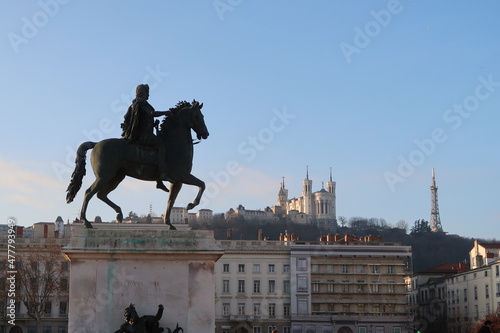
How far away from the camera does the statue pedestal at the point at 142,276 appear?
1571 cm

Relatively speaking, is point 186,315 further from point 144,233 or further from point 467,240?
point 467,240

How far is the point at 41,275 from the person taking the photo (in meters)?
78.3

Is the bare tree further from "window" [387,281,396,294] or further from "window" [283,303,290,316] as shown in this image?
"window" [387,281,396,294]

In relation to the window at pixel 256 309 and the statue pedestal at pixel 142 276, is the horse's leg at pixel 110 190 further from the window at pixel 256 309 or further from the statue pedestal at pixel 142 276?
the window at pixel 256 309

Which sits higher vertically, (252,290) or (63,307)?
(252,290)

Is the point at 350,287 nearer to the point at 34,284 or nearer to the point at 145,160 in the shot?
the point at 34,284

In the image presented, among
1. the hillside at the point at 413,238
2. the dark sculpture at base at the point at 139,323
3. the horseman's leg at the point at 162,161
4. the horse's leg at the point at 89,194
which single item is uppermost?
the hillside at the point at 413,238

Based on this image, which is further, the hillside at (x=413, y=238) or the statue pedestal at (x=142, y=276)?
the hillside at (x=413, y=238)

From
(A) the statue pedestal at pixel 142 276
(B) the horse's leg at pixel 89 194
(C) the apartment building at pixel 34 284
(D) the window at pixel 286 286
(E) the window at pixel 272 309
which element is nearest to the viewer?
(A) the statue pedestal at pixel 142 276

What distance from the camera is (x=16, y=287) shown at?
263ft

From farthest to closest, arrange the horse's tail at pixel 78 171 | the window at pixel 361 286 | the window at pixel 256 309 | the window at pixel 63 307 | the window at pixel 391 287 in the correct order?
the window at pixel 391 287 → the window at pixel 361 286 → the window at pixel 256 309 → the window at pixel 63 307 → the horse's tail at pixel 78 171

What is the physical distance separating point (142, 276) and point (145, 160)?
2.32 metres

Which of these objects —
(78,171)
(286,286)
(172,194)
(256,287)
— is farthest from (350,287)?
(78,171)

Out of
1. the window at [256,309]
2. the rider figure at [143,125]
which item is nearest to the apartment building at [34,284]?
the window at [256,309]
